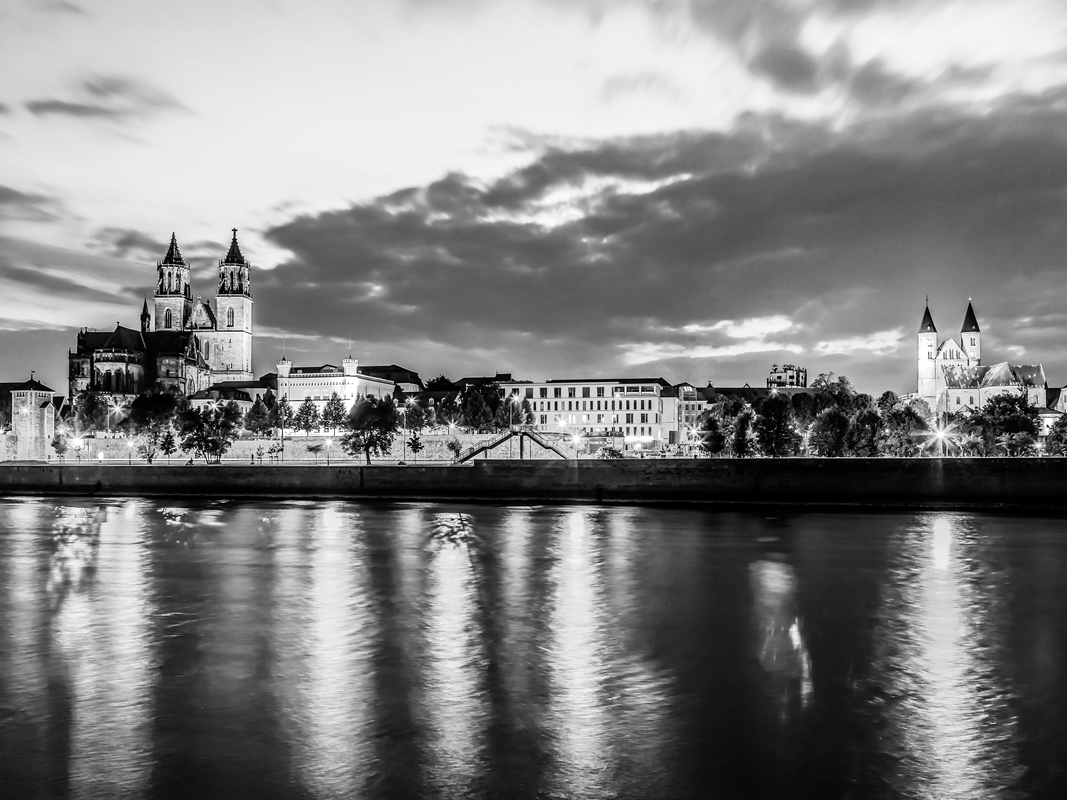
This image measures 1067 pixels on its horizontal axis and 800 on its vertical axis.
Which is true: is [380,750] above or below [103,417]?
below

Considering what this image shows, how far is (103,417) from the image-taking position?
102 meters

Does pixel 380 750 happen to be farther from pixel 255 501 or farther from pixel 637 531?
pixel 255 501

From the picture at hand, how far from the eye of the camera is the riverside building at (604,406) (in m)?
118

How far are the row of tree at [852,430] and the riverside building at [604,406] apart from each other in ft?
101

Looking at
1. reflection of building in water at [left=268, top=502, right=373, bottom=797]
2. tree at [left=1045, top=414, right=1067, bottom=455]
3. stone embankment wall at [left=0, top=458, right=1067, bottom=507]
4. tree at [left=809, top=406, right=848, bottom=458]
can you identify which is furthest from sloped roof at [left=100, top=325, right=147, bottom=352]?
tree at [left=1045, top=414, right=1067, bottom=455]

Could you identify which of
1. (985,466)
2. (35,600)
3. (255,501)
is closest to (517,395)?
(255,501)

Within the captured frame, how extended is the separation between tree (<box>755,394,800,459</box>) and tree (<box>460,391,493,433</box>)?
122 feet

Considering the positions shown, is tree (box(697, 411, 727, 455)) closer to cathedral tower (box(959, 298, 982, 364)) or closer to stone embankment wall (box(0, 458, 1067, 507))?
stone embankment wall (box(0, 458, 1067, 507))

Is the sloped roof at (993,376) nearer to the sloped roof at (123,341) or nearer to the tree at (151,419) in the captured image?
the tree at (151,419)

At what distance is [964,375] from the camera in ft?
422

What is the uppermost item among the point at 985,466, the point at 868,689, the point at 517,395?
the point at 517,395

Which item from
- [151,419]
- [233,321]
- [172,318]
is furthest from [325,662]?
[172,318]

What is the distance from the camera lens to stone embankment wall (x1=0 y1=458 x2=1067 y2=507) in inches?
1426

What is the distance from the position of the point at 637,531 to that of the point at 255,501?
75.6ft
